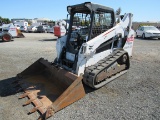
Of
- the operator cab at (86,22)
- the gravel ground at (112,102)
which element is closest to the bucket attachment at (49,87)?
the gravel ground at (112,102)

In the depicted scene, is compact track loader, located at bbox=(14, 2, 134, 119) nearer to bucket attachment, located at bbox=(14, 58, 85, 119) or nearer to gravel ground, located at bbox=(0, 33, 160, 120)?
bucket attachment, located at bbox=(14, 58, 85, 119)

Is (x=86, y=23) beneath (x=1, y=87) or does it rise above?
above

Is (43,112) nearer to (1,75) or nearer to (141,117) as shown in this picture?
(141,117)

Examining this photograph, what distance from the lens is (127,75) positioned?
6.61 meters

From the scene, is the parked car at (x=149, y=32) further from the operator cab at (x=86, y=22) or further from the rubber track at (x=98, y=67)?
the operator cab at (x=86, y=22)

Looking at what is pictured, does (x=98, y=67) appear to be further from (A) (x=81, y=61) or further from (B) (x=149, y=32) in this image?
(B) (x=149, y=32)

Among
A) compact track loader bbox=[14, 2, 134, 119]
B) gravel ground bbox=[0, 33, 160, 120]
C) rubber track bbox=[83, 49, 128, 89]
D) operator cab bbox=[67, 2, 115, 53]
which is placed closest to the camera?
gravel ground bbox=[0, 33, 160, 120]

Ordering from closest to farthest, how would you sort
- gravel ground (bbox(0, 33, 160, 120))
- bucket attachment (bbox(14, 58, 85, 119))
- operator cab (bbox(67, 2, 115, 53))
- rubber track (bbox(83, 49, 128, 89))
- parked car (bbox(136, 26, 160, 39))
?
gravel ground (bbox(0, 33, 160, 120))
bucket attachment (bbox(14, 58, 85, 119))
rubber track (bbox(83, 49, 128, 89))
operator cab (bbox(67, 2, 115, 53))
parked car (bbox(136, 26, 160, 39))

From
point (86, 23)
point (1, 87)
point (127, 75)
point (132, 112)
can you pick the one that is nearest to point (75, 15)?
point (86, 23)

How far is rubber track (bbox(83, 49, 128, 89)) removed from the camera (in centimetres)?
489

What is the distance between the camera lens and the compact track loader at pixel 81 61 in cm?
472

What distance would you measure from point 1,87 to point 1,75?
1308mm

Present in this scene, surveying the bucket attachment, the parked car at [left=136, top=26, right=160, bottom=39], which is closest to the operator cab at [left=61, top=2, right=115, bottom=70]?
the bucket attachment

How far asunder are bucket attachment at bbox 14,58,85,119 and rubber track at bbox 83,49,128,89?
352 millimetres
